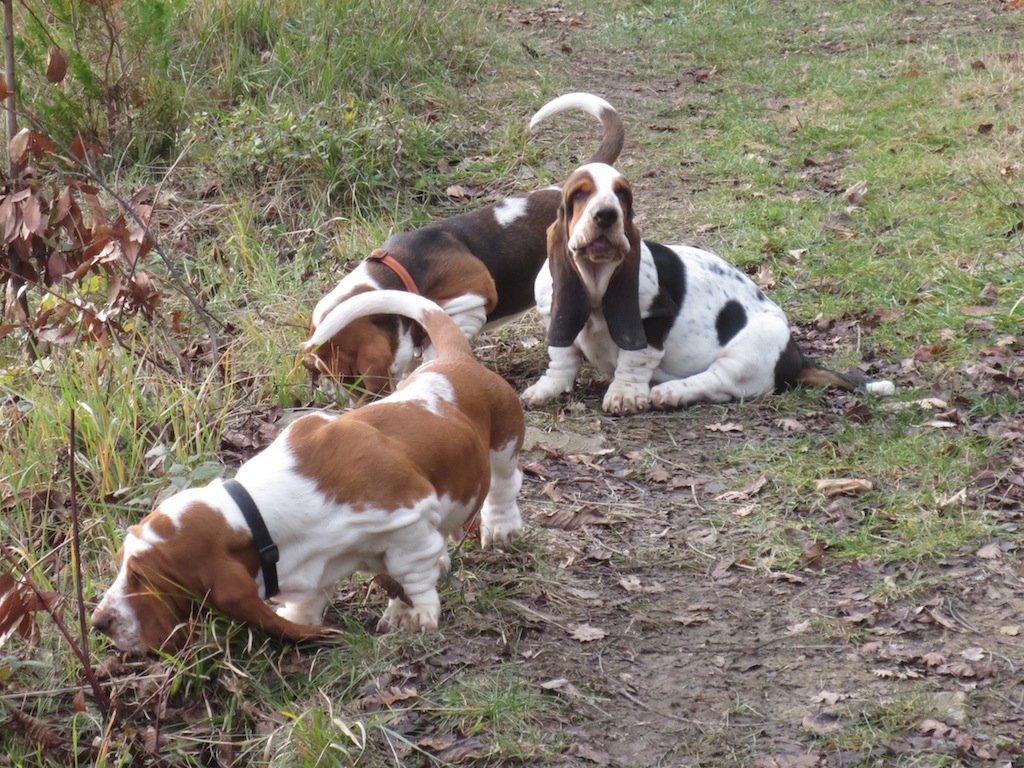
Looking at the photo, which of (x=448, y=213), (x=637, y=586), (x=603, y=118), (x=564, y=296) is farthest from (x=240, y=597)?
(x=448, y=213)

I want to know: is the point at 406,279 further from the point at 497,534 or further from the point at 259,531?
the point at 259,531

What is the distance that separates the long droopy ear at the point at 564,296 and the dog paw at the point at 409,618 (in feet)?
7.16

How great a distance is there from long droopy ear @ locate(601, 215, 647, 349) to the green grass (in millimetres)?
440

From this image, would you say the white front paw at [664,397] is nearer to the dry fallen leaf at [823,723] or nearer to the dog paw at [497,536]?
the dog paw at [497,536]

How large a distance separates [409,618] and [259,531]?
61 cm

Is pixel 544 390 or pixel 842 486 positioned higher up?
pixel 842 486

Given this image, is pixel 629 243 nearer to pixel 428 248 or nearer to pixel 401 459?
pixel 428 248

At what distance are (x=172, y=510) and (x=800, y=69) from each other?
9287mm

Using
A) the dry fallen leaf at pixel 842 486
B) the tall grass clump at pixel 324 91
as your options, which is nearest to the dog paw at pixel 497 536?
the dry fallen leaf at pixel 842 486

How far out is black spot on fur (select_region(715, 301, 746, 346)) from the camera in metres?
5.72

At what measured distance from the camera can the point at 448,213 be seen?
26.8 feet

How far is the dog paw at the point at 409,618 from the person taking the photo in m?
3.54

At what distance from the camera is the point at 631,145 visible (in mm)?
9461

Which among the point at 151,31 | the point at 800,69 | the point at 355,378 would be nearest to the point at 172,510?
Answer: the point at 355,378
